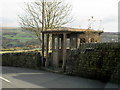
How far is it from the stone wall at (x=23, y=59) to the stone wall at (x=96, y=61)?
4166mm

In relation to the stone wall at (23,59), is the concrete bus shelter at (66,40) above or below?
above

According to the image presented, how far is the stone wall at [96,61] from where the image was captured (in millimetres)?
8391

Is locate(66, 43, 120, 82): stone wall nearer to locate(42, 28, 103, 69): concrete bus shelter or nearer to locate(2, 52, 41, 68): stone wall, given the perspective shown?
locate(42, 28, 103, 69): concrete bus shelter

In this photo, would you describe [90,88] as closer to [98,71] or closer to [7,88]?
[98,71]

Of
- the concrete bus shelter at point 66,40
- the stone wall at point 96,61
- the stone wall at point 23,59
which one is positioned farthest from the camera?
the stone wall at point 23,59

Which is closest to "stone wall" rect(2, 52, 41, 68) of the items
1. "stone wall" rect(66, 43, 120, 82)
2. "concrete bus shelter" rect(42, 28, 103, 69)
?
"concrete bus shelter" rect(42, 28, 103, 69)

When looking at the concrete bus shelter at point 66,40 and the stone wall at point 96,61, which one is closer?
the stone wall at point 96,61

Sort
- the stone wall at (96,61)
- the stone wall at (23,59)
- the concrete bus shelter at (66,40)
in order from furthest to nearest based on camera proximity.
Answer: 1. the stone wall at (23,59)
2. the concrete bus shelter at (66,40)
3. the stone wall at (96,61)

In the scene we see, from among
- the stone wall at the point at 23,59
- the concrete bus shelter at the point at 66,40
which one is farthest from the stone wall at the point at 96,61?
the stone wall at the point at 23,59

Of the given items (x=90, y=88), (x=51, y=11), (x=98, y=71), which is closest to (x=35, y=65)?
(x=98, y=71)

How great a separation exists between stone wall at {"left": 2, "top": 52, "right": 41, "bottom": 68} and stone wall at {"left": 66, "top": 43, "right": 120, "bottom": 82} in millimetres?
4166

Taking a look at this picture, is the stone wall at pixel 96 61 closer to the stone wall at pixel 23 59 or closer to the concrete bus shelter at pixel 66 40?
the concrete bus shelter at pixel 66 40

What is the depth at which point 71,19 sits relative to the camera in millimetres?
22906

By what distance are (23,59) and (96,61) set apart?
8.89 metres
